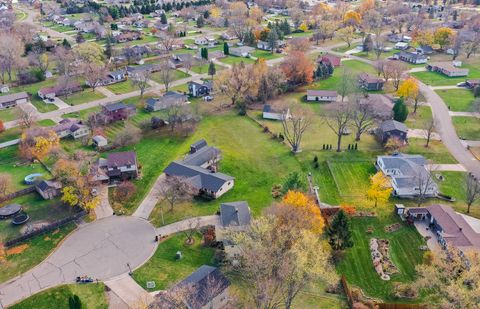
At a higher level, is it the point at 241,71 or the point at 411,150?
the point at 241,71

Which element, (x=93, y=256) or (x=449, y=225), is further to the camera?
(x=449, y=225)

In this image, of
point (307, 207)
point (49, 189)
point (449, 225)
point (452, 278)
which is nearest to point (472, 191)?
point (449, 225)

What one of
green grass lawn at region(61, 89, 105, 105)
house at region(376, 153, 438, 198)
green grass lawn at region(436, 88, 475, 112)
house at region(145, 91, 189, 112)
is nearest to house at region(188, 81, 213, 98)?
house at region(145, 91, 189, 112)

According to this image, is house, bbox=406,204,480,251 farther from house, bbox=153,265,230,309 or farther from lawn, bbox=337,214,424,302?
house, bbox=153,265,230,309

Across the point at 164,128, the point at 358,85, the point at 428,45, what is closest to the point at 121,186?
the point at 164,128

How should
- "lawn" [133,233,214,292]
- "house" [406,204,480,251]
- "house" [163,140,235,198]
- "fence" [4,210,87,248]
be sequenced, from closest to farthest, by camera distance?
"lawn" [133,233,214,292] < "house" [406,204,480,251] < "fence" [4,210,87,248] < "house" [163,140,235,198]

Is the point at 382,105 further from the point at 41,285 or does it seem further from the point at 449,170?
the point at 41,285

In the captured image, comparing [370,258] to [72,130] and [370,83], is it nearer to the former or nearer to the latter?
[72,130]
